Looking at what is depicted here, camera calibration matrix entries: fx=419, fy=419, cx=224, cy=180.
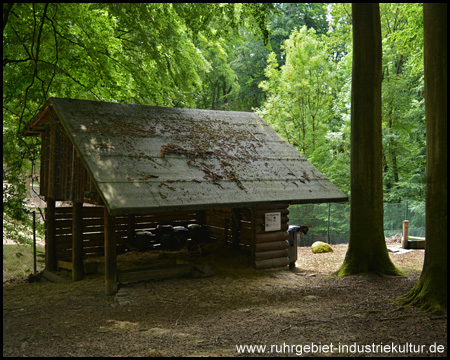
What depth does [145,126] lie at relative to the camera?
12320 mm

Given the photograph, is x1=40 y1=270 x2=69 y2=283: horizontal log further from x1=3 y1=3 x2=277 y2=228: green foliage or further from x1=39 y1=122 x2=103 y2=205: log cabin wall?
x1=3 y1=3 x2=277 y2=228: green foliage

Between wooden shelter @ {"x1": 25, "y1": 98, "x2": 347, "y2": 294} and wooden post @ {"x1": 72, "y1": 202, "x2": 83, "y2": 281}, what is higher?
wooden shelter @ {"x1": 25, "y1": 98, "x2": 347, "y2": 294}

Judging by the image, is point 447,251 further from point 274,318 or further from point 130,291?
point 130,291

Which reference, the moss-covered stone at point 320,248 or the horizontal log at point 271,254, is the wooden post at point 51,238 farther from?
the moss-covered stone at point 320,248

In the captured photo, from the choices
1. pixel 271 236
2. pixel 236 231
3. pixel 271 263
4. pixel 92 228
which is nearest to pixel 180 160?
pixel 271 236

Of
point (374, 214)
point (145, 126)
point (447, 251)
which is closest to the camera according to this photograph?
point (447, 251)

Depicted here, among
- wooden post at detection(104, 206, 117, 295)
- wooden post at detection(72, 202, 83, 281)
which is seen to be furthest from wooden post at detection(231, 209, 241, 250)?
wooden post at detection(104, 206, 117, 295)

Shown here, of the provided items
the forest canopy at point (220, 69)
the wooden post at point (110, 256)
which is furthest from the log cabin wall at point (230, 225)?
the forest canopy at point (220, 69)

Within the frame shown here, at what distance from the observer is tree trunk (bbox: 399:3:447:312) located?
24.0ft

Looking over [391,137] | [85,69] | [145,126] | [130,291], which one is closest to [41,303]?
[130,291]

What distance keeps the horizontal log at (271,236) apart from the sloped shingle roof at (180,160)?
161 centimetres

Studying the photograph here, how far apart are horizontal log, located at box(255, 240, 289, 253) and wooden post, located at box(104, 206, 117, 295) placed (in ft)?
14.3

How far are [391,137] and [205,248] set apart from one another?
1519cm

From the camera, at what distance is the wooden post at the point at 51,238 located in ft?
45.0
